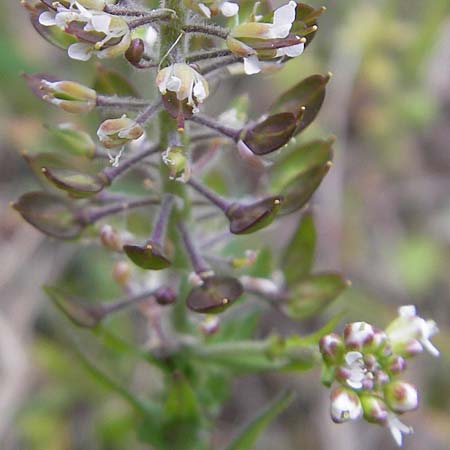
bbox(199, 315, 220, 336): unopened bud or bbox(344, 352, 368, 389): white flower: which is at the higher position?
bbox(344, 352, 368, 389): white flower

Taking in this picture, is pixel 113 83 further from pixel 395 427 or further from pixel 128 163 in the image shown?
pixel 395 427

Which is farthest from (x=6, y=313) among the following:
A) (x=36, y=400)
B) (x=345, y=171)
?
(x=345, y=171)

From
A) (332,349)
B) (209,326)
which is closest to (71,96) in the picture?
(209,326)

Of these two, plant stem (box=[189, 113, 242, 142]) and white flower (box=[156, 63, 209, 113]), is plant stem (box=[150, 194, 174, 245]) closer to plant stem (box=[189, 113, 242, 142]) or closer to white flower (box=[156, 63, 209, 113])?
plant stem (box=[189, 113, 242, 142])

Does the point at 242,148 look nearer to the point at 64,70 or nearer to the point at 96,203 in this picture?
the point at 96,203

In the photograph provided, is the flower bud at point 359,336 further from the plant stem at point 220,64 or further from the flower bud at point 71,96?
the flower bud at point 71,96

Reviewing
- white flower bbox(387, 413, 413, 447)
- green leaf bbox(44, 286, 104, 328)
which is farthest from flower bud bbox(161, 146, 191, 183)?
white flower bbox(387, 413, 413, 447)
